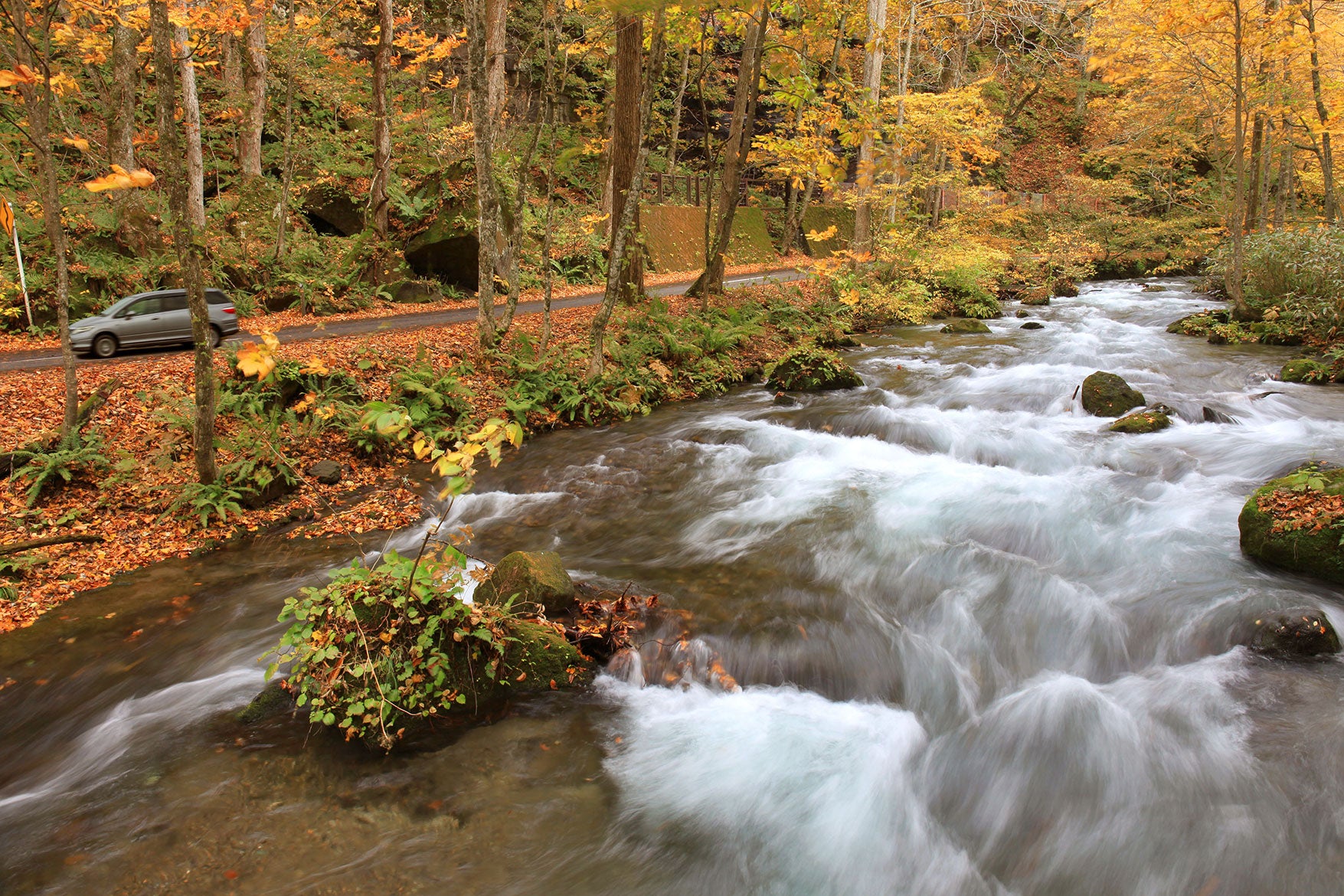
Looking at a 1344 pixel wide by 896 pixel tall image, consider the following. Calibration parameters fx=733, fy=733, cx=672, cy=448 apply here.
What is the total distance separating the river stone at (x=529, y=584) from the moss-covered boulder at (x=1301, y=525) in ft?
20.7

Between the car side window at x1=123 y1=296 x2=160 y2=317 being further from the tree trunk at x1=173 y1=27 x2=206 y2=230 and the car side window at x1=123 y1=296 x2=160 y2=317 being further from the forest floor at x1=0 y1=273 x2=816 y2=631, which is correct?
the tree trunk at x1=173 y1=27 x2=206 y2=230

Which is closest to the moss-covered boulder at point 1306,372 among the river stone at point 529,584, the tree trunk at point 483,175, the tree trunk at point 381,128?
the river stone at point 529,584

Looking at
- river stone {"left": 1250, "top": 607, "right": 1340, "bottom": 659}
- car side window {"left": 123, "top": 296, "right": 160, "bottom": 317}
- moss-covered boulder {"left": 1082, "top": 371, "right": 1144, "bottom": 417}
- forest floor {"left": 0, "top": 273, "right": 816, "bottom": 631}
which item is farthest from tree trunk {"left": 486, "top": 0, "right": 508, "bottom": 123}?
river stone {"left": 1250, "top": 607, "right": 1340, "bottom": 659}

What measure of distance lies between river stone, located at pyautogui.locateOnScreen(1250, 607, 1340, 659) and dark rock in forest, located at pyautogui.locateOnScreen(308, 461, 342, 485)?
393 inches

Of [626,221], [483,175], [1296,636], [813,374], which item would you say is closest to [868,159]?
[813,374]

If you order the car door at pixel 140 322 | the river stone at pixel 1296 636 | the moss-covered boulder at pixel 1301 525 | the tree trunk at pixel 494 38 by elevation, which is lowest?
the river stone at pixel 1296 636

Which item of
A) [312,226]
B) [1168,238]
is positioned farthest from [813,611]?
[1168,238]

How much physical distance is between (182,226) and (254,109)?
16.6 meters

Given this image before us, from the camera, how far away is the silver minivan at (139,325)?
1276cm

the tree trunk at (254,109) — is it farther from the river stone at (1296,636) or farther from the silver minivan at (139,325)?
the river stone at (1296,636)

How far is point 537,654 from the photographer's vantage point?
5.53 metres

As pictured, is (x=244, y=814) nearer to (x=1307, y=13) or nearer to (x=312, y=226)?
(x=312, y=226)

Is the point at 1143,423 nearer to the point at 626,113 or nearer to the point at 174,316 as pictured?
the point at 626,113

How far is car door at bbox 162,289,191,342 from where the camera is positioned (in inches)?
531
